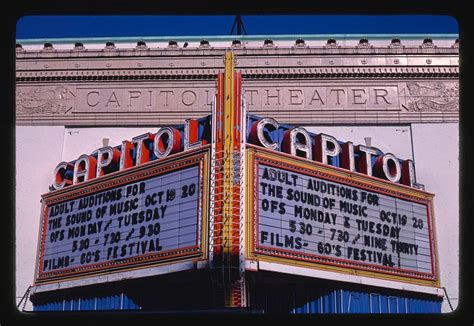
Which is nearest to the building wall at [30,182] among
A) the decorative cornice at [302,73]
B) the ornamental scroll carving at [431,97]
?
the decorative cornice at [302,73]

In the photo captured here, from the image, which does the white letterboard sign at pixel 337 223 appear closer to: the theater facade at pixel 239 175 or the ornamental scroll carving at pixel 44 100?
the theater facade at pixel 239 175

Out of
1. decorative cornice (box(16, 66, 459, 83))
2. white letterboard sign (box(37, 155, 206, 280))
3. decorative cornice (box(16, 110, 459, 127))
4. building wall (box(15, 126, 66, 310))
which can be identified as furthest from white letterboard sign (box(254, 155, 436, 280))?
building wall (box(15, 126, 66, 310))

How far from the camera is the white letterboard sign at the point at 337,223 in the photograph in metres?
14.2

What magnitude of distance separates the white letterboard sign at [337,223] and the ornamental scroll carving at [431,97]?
3776 millimetres

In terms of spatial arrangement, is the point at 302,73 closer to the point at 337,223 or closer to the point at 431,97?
the point at 431,97

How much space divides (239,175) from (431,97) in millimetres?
8339

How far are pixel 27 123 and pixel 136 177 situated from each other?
5.98 m

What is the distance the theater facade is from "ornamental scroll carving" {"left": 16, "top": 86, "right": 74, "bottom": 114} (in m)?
0.06

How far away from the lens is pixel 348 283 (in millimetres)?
14992

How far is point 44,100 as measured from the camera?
2000cm

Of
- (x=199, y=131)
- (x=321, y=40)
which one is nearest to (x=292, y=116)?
(x=321, y=40)

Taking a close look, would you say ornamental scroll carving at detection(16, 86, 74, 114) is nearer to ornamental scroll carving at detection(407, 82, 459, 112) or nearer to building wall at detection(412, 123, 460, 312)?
ornamental scroll carving at detection(407, 82, 459, 112)

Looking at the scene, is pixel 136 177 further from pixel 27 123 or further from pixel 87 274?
pixel 27 123

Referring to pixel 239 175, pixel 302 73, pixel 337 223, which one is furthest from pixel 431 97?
pixel 239 175
